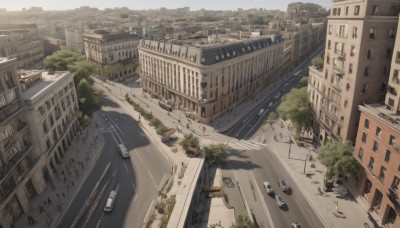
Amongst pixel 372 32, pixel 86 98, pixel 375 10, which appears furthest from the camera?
pixel 86 98

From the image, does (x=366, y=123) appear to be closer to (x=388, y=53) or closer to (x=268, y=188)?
(x=388, y=53)

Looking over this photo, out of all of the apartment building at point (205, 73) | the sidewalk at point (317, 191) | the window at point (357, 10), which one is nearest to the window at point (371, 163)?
the sidewalk at point (317, 191)

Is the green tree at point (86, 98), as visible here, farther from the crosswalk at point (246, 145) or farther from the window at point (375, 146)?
the window at point (375, 146)

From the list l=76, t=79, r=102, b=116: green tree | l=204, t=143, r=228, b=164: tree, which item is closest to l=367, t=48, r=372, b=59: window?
l=204, t=143, r=228, b=164: tree

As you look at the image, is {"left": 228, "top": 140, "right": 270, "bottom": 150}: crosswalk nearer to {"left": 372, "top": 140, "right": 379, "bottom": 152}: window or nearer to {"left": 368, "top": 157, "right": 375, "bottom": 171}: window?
{"left": 368, "top": 157, "right": 375, "bottom": 171}: window

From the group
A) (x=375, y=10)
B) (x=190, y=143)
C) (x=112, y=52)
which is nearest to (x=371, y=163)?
(x=375, y=10)

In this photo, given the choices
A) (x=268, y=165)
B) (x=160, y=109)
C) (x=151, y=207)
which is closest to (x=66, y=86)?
(x=160, y=109)

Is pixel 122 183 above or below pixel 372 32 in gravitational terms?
below
